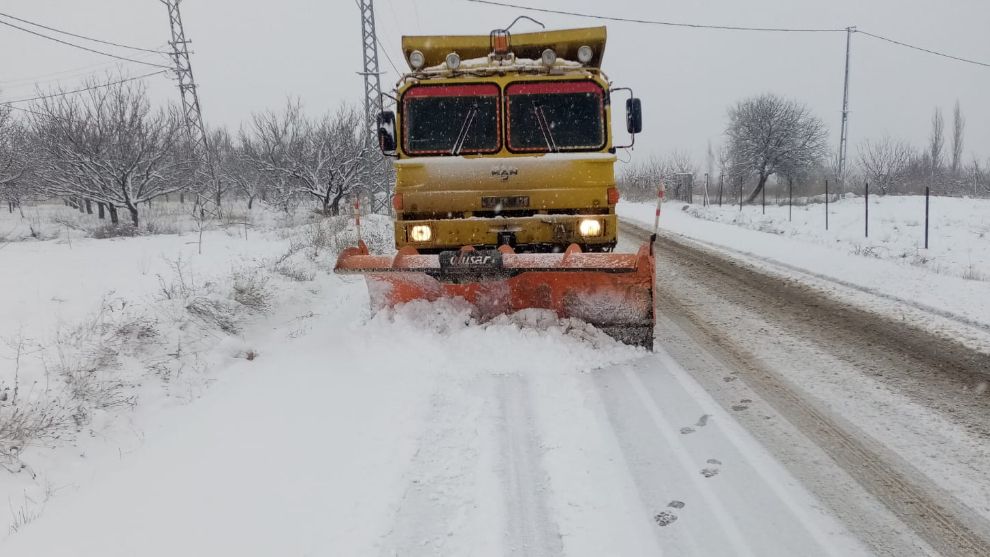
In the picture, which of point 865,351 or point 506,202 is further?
point 506,202

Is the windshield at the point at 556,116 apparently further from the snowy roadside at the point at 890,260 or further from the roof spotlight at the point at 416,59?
the snowy roadside at the point at 890,260

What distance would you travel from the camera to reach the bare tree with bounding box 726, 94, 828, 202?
122 feet

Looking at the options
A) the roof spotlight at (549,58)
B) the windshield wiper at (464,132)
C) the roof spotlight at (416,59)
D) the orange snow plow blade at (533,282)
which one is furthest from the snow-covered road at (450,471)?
the roof spotlight at (416,59)

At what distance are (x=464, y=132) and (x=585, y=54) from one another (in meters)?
1.65

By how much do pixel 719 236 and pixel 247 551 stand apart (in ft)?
44.6

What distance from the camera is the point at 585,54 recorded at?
6066mm

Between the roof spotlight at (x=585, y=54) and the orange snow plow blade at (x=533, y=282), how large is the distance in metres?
2.57

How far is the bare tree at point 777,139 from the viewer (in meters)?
37.3

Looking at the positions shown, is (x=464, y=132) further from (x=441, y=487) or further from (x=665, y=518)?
(x=665, y=518)

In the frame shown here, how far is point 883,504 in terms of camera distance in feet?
8.19

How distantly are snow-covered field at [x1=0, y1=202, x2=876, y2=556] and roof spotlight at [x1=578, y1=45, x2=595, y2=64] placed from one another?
10.5 ft

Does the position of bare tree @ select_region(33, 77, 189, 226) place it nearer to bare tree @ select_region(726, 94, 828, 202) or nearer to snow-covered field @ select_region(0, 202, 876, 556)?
snow-covered field @ select_region(0, 202, 876, 556)

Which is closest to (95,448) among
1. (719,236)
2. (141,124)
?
(719,236)

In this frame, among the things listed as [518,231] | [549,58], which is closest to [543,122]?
[549,58]
